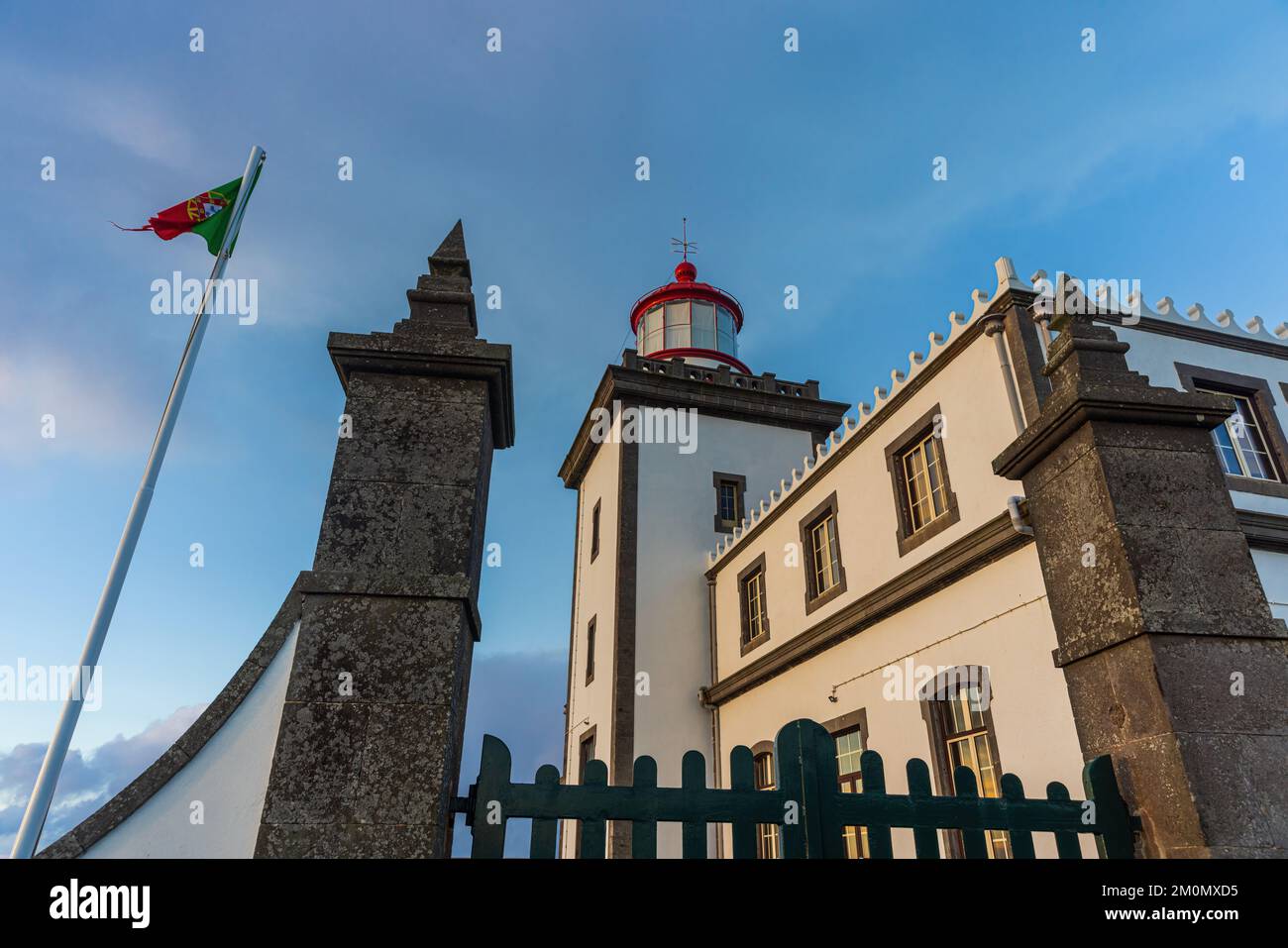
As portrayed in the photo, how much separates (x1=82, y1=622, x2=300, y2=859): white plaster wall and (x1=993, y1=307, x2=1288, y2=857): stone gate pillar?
130 inches

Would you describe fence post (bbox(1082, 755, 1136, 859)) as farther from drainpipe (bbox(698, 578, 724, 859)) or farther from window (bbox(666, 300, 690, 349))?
window (bbox(666, 300, 690, 349))

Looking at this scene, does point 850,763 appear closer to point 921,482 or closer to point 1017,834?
point 921,482

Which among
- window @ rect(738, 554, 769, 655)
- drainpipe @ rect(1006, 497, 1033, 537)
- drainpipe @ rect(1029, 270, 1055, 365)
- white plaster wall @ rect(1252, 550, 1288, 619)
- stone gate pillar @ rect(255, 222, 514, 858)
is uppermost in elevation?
drainpipe @ rect(1029, 270, 1055, 365)

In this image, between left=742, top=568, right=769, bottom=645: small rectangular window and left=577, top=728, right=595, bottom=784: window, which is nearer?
left=742, top=568, right=769, bottom=645: small rectangular window

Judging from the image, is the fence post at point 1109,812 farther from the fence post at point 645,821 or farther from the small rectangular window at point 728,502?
the small rectangular window at point 728,502

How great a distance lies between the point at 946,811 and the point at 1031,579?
5836 mm

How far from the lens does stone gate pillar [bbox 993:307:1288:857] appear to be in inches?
106

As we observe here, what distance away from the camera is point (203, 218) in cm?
773

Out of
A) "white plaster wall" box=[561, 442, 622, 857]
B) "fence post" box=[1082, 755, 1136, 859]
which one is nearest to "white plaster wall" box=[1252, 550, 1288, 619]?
"fence post" box=[1082, 755, 1136, 859]

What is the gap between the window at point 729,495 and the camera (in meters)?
17.5

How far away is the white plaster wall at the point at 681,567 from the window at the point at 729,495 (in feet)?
0.44
